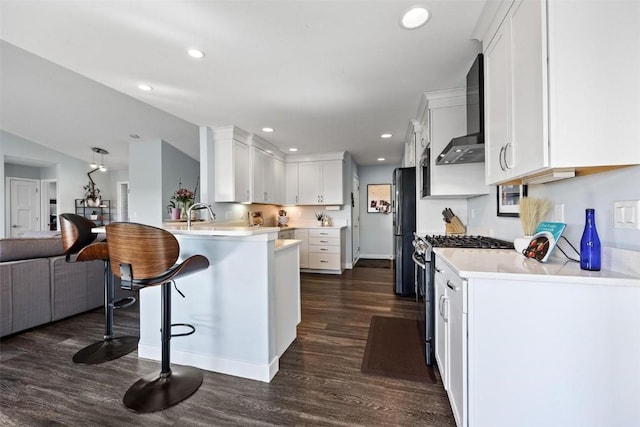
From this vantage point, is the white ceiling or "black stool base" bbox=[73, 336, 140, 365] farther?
"black stool base" bbox=[73, 336, 140, 365]

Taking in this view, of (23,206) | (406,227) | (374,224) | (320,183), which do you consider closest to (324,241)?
(320,183)

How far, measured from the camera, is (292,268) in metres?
2.34

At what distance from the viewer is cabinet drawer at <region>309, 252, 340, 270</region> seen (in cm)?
512

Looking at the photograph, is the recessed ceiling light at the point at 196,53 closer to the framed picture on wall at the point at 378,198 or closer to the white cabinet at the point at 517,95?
the white cabinet at the point at 517,95

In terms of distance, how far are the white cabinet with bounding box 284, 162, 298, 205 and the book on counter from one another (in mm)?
4448

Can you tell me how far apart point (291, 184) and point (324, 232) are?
1.23 meters

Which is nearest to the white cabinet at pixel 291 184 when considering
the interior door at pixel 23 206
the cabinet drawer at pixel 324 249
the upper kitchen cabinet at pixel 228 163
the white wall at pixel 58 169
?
the cabinet drawer at pixel 324 249

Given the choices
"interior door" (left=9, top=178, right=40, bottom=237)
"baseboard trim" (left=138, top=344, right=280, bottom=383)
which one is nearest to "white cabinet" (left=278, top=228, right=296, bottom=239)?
"baseboard trim" (left=138, top=344, right=280, bottom=383)

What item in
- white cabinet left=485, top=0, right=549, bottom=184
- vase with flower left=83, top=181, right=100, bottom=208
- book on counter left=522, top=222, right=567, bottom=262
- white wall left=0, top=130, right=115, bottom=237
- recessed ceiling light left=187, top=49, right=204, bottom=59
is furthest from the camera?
vase with flower left=83, top=181, right=100, bottom=208

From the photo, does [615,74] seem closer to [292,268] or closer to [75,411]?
[292,268]

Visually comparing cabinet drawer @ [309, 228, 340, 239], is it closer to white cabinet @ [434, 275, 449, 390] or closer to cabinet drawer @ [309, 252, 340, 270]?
cabinet drawer @ [309, 252, 340, 270]

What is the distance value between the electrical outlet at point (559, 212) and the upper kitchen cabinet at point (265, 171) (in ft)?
11.9

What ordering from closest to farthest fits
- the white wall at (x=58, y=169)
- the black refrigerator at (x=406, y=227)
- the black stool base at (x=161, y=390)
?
the black stool base at (x=161, y=390) → the black refrigerator at (x=406, y=227) → the white wall at (x=58, y=169)

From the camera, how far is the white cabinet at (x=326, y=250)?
514 centimetres
